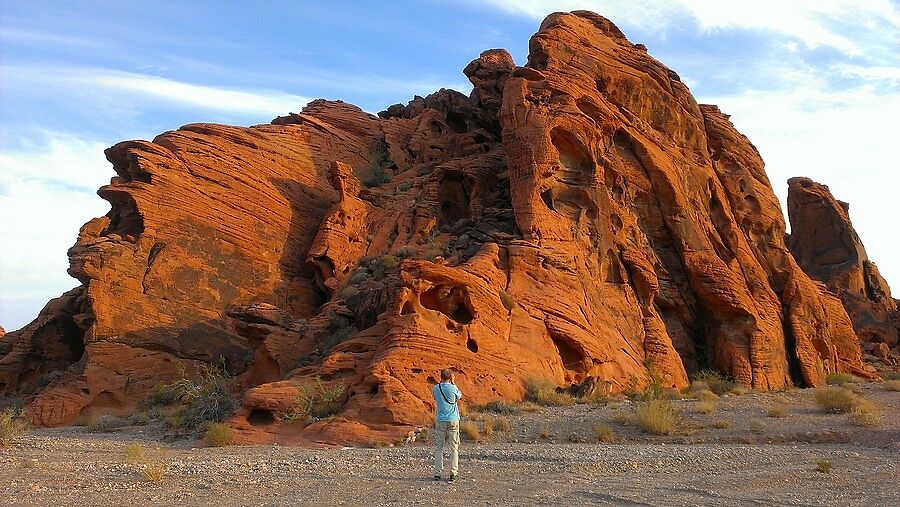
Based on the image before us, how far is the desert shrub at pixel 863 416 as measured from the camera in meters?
15.5

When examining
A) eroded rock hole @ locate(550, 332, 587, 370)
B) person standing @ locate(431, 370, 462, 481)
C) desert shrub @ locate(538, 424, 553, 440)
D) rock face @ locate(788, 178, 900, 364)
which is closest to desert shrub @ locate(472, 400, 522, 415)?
desert shrub @ locate(538, 424, 553, 440)

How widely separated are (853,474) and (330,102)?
108ft

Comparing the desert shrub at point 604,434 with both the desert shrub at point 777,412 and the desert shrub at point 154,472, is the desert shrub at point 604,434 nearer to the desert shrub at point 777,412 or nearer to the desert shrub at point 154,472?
the desert shrub at point 777,412

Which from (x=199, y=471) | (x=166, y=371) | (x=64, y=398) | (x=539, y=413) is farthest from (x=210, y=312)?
(x=199, y=471)

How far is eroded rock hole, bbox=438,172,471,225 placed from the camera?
31.2 metres

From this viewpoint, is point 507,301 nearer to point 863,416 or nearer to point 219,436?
point 219,436

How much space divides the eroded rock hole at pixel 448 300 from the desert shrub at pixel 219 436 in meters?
5.91

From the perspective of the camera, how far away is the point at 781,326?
2848 cm

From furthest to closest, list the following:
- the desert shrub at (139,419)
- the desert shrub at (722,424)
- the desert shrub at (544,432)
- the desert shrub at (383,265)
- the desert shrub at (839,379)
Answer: the desert shrub at (839,379), the desert shrub at (383,265), the desert shrub at (139,419), the desert shrub at (722,424), the desert shrub at (544,432)

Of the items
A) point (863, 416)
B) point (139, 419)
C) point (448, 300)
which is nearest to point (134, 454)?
point (139, 419)

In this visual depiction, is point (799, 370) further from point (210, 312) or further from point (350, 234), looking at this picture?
point (210, 312)

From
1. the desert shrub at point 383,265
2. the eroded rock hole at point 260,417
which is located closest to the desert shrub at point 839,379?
the desert shrub at point 383,265

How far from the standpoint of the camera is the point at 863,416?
1573 cm

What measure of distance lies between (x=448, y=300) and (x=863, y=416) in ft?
32.2
